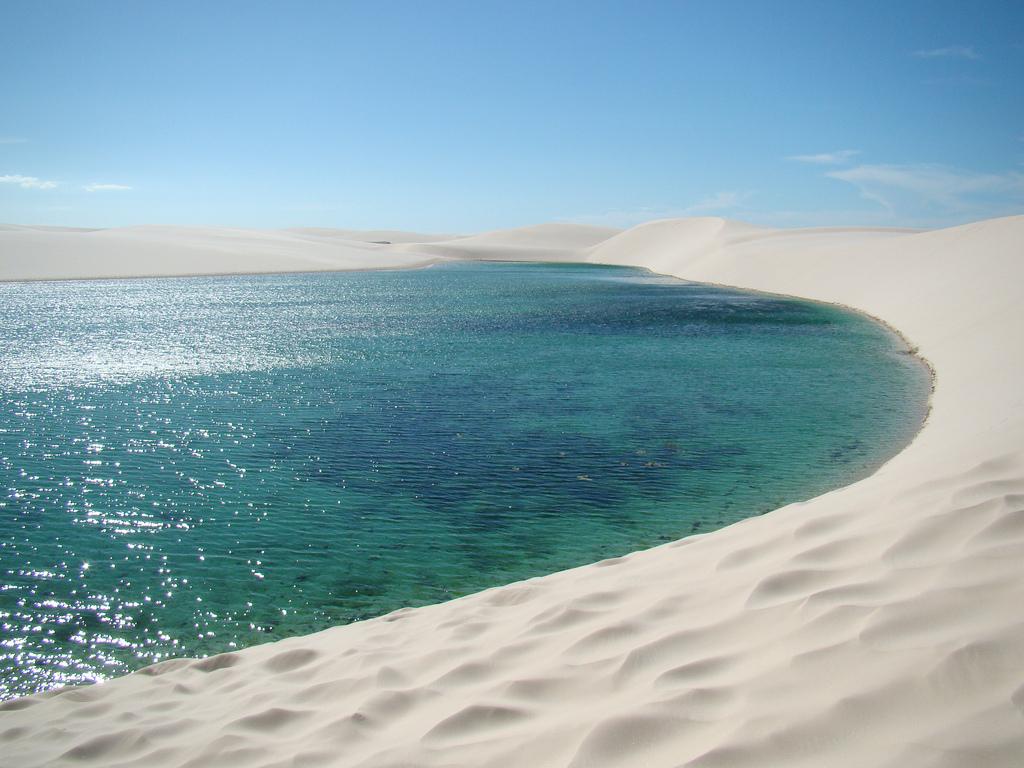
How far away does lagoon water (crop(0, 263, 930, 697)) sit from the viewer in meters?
6.95

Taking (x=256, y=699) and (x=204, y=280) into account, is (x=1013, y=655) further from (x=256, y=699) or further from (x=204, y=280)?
(x=204, y=280)

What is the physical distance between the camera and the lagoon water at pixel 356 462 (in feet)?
22.8

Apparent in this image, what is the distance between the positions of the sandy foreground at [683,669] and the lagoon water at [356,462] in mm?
1635

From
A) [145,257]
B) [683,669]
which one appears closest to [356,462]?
[683,669]

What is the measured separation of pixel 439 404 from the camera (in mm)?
14992

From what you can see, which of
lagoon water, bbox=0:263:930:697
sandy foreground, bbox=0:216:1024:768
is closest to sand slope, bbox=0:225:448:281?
lagoon water, bbox=0:263:930:697

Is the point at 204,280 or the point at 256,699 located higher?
the point at 204,280

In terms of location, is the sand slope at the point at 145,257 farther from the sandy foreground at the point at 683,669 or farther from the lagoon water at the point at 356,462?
the sandy foreground at the point at 683,669

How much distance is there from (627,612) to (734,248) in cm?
6856

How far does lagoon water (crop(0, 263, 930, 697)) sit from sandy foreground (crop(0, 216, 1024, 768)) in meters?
1.63

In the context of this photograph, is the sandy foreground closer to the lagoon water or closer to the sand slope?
the lagoon water

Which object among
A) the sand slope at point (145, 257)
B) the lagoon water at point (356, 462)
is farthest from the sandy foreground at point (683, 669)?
the sand slope at point (145, 257)

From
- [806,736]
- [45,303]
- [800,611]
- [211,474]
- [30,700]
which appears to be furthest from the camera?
[45,303]

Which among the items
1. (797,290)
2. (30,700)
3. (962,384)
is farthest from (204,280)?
(30,700)
